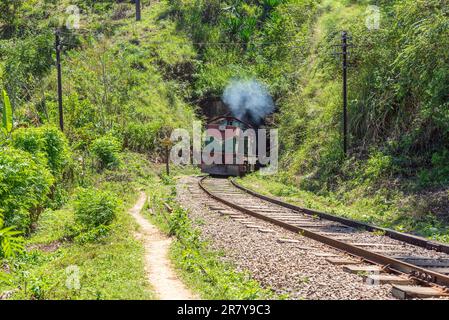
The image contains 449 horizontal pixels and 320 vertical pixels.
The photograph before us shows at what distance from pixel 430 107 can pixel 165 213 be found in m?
9.73

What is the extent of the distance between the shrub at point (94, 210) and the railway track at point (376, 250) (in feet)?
11.7

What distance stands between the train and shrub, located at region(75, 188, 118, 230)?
712 inches

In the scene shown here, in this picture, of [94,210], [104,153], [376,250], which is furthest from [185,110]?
[376,250]

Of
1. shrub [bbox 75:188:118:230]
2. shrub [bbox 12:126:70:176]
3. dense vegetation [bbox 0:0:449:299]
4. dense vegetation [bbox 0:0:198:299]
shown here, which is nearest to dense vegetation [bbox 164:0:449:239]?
dense vegetation [bbox 0:0:449:299]

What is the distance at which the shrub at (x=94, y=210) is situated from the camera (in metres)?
14.0

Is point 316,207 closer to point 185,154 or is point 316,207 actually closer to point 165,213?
point 165,213

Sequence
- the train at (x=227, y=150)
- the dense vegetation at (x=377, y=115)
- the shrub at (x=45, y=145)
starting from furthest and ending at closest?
the train at (x=227, y=150) → the shrub at (x=45, y=145) → the dense vegetation at (x=377, y=115)

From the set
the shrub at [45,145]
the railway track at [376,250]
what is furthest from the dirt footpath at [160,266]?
the shrub at [45,145]

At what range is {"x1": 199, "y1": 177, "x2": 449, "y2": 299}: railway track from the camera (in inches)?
310

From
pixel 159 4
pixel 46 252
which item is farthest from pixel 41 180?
pixel 159 4

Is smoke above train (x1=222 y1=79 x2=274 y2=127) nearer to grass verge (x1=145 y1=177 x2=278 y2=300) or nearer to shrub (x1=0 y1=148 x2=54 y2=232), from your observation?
grass verge (x1=145 y1=177 x2=278 y2=300)

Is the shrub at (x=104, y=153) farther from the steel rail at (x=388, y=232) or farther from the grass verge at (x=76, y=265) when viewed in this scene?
the steel rail at (x=388, y=232)

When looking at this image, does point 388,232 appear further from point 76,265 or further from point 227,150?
point 227,150

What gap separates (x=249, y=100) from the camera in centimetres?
4188
